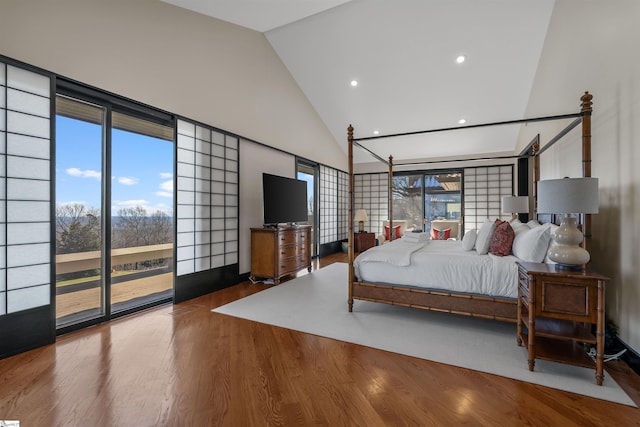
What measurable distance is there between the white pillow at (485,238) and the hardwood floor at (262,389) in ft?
4.16

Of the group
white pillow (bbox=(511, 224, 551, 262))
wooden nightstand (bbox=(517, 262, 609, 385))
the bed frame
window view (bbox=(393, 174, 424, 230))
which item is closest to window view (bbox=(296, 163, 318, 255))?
window view (bbox=(393, 174, 424, 230))

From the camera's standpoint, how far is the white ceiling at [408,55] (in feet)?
13.5

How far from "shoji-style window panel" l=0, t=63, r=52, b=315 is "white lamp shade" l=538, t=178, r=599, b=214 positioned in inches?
157

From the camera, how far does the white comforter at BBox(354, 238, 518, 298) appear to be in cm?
260

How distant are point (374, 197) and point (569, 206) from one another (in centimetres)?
656

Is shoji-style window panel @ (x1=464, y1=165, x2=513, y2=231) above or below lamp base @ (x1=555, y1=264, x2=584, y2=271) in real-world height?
above

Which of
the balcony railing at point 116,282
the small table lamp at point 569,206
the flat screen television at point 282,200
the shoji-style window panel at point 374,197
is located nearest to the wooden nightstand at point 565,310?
the small table lamp at point 569,206

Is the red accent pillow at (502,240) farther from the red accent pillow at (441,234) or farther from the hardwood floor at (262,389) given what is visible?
the red accent pillow at (441,234)

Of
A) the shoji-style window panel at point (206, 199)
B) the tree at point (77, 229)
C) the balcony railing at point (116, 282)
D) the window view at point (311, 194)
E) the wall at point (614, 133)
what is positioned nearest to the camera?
the wall at point (614, 133)

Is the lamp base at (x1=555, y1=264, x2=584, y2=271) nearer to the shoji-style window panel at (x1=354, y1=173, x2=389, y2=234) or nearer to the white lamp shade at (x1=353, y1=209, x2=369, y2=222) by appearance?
the white lamp shade at (x1=353, y1=209, x2=369, y2=222)

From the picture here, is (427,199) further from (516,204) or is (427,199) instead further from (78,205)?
(78,205)

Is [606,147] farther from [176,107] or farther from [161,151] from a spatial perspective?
[161,151]

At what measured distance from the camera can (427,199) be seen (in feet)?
25.7

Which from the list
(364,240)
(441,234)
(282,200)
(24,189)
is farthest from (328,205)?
(24,189)
